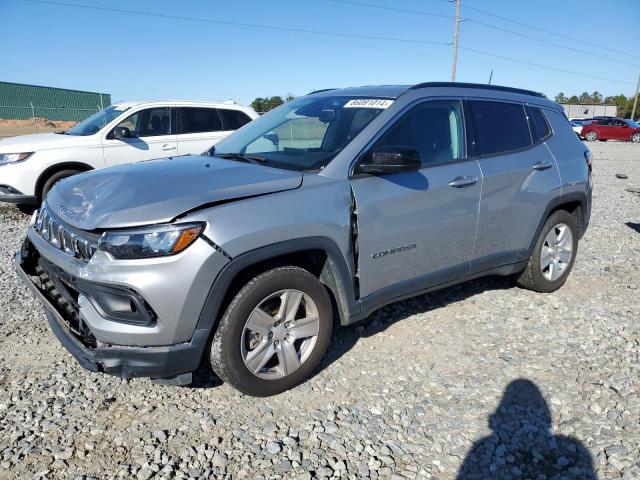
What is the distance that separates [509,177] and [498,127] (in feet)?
1.41

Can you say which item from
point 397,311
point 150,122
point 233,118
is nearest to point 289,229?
point 397,311

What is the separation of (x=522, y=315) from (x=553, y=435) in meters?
1.63

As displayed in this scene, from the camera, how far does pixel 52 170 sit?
23.6ft

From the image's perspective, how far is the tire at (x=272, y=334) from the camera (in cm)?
262

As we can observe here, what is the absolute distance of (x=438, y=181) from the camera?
133 inches

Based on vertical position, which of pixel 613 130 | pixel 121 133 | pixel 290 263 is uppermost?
pixel 121 133

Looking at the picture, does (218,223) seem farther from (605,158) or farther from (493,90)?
(605,158)

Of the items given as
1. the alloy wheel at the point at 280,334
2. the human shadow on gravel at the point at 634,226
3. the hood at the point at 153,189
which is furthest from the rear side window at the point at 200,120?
the human shadow on gravel at the point at 634,226

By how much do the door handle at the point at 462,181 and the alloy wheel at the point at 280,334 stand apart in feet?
→ 4.51

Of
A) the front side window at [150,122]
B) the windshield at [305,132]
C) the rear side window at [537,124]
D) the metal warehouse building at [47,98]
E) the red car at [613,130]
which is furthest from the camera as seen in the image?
the metal warehouse building at [47,98]

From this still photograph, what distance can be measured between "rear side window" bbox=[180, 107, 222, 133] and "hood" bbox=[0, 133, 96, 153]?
1.54 meters

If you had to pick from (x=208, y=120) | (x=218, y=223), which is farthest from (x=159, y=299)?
(x=208, y=120)

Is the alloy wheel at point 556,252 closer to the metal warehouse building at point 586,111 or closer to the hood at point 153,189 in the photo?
the hood at point 153,189

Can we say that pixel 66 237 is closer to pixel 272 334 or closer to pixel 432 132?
pixel 272 334
